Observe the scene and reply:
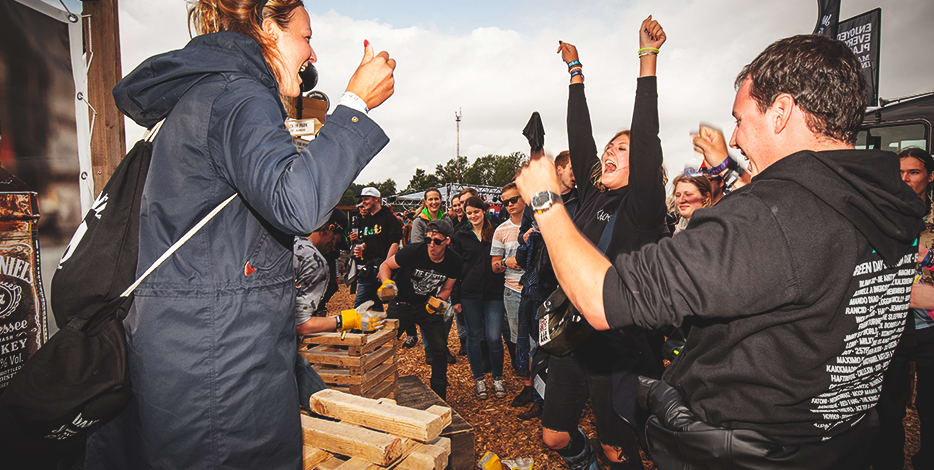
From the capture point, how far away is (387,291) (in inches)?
207

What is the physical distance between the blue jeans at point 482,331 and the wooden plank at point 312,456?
356 centimetres

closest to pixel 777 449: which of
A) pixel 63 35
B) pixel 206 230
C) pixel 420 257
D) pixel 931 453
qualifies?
pixel 206 230

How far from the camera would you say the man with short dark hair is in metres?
7.83

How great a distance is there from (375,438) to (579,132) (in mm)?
2480

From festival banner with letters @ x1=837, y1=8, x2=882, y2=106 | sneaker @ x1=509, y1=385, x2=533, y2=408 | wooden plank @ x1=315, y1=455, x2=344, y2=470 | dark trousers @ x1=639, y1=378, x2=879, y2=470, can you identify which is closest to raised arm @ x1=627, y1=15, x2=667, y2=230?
dark trousers @ x1=639, y1=378, x2=879, y2=470

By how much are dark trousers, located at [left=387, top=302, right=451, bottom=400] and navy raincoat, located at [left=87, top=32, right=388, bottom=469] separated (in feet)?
12.8

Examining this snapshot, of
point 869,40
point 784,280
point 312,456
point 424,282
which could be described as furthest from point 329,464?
point 869,40

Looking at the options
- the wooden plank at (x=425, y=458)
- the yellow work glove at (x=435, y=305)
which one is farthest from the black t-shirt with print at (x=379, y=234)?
the wooden plank at (x=425, y=458)

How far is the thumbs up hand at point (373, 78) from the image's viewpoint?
128 cm

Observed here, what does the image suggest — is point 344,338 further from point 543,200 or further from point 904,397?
point 904,397

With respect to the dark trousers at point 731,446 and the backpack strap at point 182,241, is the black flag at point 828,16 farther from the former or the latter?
the backpack strap at point 182,241

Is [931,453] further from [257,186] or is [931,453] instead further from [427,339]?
[257,186]

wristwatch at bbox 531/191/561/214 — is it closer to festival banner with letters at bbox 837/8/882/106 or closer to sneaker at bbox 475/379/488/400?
sneaker at bbox 475/379/488/400

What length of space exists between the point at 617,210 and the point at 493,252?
3119 mm
